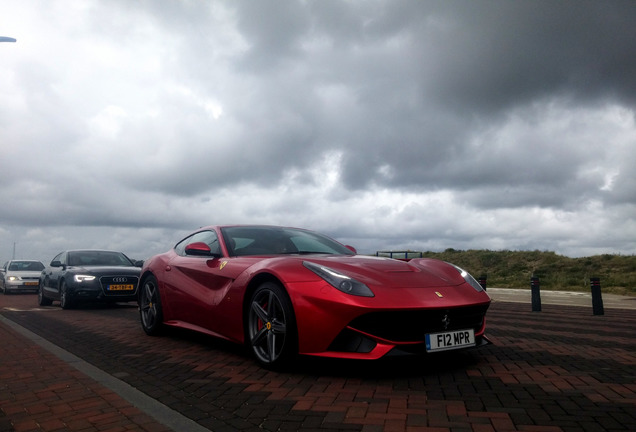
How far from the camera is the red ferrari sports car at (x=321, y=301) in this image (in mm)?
3904

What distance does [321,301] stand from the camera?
157 inches

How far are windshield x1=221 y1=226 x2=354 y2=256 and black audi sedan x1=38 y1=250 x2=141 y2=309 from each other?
6.58 meters

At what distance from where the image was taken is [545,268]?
104 feet

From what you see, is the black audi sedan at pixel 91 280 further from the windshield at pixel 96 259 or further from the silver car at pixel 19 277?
the silver car at pixel 19 277

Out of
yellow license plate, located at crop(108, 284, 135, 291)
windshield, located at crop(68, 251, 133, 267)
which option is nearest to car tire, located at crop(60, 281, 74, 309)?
windshield, located at crop(68, 251, 133, 267)

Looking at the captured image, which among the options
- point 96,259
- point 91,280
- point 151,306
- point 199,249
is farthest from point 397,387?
point 96,259

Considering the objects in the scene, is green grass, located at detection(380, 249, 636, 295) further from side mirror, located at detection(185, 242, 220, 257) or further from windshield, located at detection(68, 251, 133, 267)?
side mirror, located at detection(185, 242, 220, 257)

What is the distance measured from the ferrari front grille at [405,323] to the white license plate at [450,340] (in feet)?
0.14

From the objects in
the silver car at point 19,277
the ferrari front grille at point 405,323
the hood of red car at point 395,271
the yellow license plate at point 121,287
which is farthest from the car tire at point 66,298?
the silver car at point 19,277

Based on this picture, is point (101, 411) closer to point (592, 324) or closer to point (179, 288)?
point (179, 288)

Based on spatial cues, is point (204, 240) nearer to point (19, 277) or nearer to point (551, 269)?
point (19, 277)

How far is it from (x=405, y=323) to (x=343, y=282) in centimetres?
55

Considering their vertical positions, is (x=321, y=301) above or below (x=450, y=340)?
above

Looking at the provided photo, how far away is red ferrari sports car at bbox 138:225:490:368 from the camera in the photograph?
390cm
